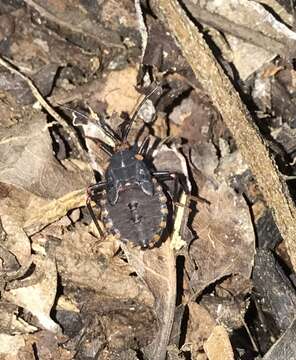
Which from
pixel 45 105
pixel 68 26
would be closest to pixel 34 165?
pixel 45 105

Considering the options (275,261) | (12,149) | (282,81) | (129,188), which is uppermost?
(282,81)

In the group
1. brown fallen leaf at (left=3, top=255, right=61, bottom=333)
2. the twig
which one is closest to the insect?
brown fallen leaf at (left=3, top=255, right=61, bottom=333)

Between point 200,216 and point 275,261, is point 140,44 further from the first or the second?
point 275,261

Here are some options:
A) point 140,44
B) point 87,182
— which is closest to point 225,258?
point 87,182

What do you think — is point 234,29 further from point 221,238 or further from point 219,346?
point 219,346

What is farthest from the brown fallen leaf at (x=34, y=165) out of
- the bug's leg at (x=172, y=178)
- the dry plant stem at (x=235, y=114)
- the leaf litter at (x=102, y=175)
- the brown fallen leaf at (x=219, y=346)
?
the brown fallen leaf at (x=219, y=346)

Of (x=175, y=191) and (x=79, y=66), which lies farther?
(x=79, y=66)
